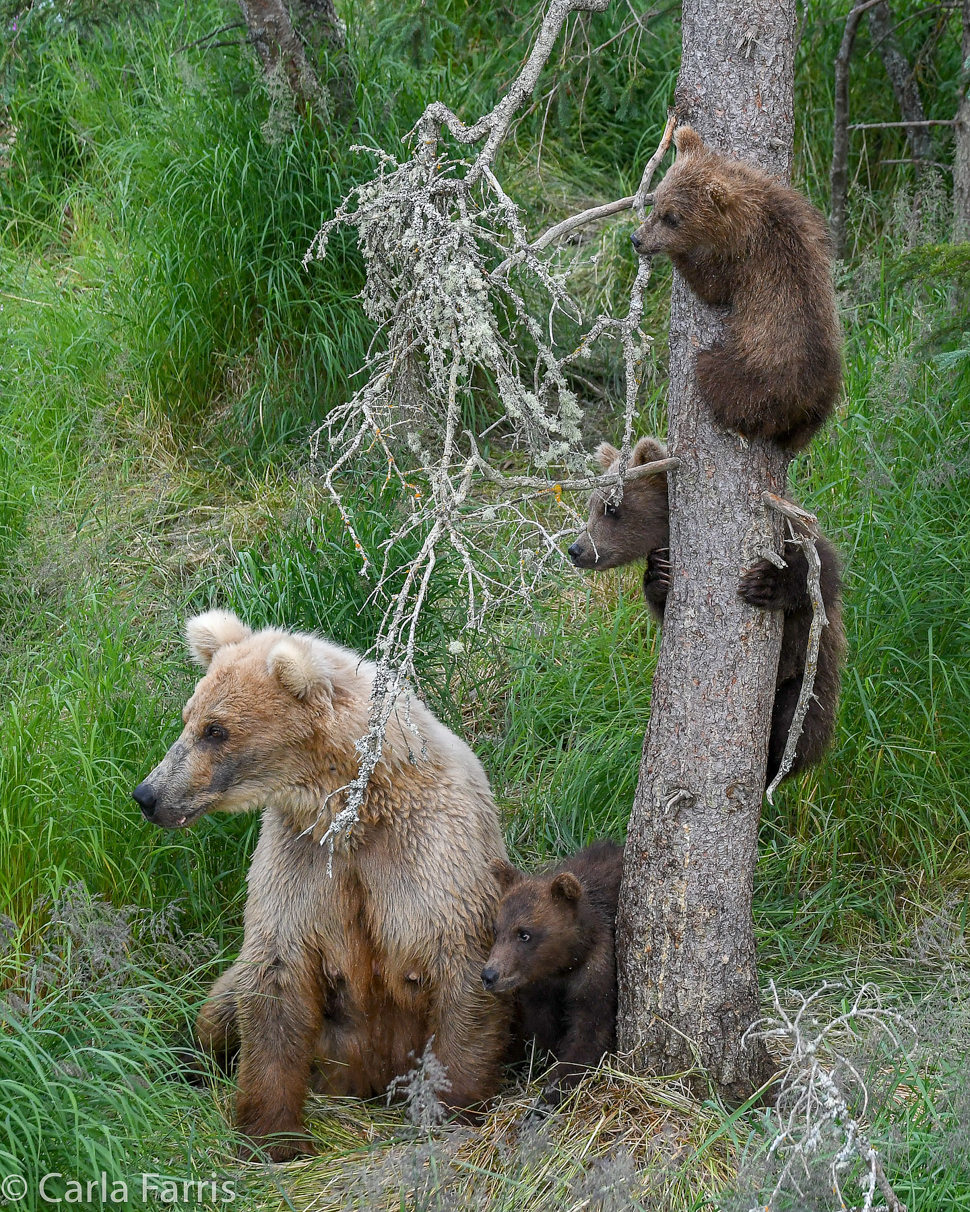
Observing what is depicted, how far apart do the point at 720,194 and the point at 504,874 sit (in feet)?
7.24

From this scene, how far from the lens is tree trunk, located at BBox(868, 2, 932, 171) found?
730 centimetres

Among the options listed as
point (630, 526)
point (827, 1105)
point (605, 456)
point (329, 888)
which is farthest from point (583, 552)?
point (827, 1105)

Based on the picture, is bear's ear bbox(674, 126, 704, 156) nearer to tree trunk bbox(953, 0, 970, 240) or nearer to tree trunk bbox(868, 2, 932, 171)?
tree trunk bbox(953, 0, 970, 240)

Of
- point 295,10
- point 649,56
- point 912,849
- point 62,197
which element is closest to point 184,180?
point 295,10

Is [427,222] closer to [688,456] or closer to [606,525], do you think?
[688,456]

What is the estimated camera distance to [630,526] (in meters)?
4.44

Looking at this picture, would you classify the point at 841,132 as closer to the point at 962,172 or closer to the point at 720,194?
the point at 962,172

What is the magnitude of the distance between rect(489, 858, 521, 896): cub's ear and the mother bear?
0.04 metres

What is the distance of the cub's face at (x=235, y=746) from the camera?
4.04 metres

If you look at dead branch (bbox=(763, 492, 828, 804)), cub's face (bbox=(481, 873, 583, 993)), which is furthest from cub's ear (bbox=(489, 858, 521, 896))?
dead branch (bbox=(763, 492, 828, 804))

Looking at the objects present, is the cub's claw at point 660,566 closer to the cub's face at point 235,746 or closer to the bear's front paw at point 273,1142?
the cub's face at point 235,746

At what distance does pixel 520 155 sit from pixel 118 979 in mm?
6428

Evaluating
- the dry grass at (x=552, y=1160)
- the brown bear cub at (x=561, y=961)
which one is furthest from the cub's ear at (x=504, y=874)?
the dry grass at (x=552, y=1160)

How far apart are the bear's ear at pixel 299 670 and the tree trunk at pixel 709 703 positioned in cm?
107
